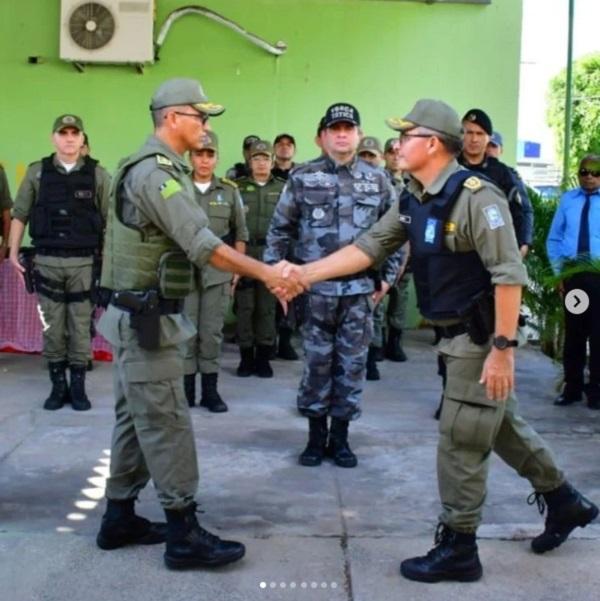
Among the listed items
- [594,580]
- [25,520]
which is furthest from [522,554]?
[25,520]

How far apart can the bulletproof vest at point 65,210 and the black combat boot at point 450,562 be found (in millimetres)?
3574

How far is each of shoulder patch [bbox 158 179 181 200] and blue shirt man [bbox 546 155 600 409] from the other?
369 centimetres

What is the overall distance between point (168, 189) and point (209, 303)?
2.92m

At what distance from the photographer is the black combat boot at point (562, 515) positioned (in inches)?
151

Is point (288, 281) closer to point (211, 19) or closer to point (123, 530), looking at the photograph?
point (123, 530)

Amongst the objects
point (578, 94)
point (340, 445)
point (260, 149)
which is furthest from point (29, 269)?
point (578, 94)

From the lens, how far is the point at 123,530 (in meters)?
3.86

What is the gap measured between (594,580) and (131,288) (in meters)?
2.17

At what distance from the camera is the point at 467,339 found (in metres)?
3.54

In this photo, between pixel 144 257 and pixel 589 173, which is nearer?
pixel 144 257

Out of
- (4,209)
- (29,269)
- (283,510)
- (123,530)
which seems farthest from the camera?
(4,209)

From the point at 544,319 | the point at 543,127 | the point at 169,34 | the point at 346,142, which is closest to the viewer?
the point at 346,142

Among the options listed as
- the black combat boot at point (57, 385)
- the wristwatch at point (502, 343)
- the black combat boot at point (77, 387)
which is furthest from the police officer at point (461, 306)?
the black combat boot at point (57, 385)

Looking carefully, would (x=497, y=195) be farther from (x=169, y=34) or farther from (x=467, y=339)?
(x=169, y=34)
